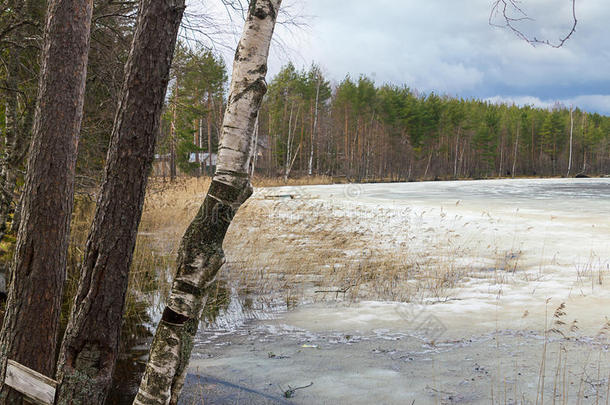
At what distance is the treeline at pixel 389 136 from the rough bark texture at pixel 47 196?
21.3 meters

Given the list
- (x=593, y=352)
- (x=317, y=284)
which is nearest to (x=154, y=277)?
(x=317, y=284)

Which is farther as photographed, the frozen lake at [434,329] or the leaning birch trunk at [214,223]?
the frozen lake at [434,329]

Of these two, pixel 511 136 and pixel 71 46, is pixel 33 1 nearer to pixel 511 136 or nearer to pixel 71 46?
pixel 71 46

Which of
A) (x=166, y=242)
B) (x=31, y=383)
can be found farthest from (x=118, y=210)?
(x=166, y=242)

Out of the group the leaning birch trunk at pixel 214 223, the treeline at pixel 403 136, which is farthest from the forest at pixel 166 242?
the treeline at pixel 403 136

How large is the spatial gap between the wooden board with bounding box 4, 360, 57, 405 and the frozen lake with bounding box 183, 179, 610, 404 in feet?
4.31

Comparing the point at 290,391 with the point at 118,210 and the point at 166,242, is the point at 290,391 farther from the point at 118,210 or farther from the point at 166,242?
the point at 166,242

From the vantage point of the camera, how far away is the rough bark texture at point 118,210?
249 centimetres

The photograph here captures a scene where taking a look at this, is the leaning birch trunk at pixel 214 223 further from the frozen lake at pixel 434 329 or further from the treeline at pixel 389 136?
the treeline at pixel 389 136

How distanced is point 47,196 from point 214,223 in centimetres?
157

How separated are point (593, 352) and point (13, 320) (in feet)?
15.8

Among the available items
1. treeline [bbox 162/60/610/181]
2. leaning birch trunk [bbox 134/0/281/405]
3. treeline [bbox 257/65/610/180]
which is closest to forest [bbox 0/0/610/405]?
leaning birch trunk [bbox 134/0/281/405]

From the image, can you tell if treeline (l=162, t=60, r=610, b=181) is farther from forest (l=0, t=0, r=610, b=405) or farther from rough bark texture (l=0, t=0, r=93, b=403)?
rough bark texture (l=0, t=0, r=93, b=403)

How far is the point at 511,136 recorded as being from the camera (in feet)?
202
